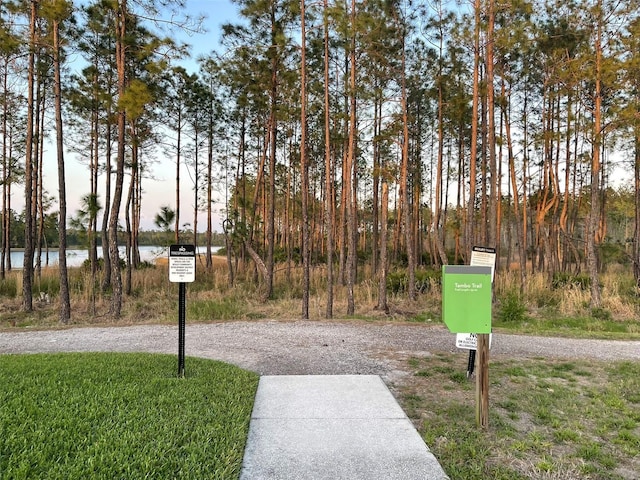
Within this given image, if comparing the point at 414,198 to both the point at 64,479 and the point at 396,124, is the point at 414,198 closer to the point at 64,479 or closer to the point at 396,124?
the point at 396,124

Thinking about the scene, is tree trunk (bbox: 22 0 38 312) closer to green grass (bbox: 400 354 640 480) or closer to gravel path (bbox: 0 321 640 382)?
gravel path (bbox: 0 321 640 382)

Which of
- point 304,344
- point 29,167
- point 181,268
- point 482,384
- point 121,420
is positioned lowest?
point 304,344

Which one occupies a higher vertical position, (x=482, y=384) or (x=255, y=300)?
(x=482, y=384)

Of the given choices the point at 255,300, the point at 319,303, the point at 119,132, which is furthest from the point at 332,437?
the point at 255,300

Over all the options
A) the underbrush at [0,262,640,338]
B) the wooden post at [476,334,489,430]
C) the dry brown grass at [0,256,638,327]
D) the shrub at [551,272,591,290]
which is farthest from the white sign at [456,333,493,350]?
the shrub at [551,272,591,290]

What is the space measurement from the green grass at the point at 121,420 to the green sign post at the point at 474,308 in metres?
1.80

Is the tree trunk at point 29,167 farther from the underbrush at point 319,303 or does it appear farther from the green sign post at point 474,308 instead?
the green sign post at point 474,308

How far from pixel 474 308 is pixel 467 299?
9cm

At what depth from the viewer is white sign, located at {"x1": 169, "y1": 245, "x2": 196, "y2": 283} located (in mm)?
3928

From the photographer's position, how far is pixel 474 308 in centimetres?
309

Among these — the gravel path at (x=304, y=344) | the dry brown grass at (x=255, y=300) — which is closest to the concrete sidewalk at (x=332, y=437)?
the gravel path at (x=304, y=344)

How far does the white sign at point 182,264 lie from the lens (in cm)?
393

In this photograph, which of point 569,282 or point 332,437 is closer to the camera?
point 332,437

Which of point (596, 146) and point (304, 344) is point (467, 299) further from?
point (596, 146)
